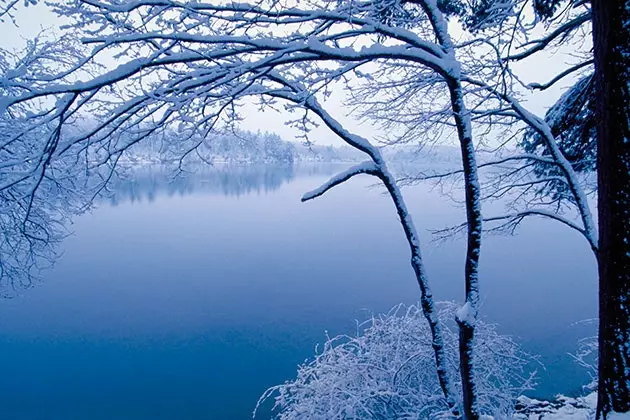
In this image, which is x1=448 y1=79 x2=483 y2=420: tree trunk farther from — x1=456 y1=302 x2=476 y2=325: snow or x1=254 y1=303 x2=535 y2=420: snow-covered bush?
x1=254 y1=303 x2=535 y2=420: snow-covered bush

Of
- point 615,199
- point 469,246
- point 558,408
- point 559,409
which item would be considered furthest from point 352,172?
point 558,408

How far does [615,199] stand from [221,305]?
39.6ft

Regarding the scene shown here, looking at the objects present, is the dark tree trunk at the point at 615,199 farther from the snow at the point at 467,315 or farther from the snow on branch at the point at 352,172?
the snow on branch at the point at 352,172

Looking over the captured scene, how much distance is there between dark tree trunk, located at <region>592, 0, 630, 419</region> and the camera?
213cm

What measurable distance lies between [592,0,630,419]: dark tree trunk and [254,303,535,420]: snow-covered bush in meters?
2.38

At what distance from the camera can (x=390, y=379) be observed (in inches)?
225

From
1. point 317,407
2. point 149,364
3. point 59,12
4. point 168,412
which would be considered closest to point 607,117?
point 59,12

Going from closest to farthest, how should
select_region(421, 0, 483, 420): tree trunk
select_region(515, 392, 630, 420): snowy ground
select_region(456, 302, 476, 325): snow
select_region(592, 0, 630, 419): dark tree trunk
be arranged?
select_region(592, 0, 630, 419): dark tree trunk → select_region(421, 0, 483, 420): tree trunk → select_region(456, 302, 476, 325): snow → select_region(515, 392, 630, 420): snowy ground

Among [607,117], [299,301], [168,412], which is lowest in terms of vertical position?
[168,412]

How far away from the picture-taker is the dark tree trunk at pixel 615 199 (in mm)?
2133

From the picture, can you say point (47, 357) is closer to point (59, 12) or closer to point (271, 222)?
point (59, 12)

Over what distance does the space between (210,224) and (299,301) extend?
12.2 m

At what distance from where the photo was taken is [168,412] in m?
8.38

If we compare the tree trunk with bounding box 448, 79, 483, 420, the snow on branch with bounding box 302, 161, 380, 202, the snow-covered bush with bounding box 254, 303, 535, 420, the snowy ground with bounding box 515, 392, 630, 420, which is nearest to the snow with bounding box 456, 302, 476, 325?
the tree trunk with bounding box 448, 79, 483, 420
